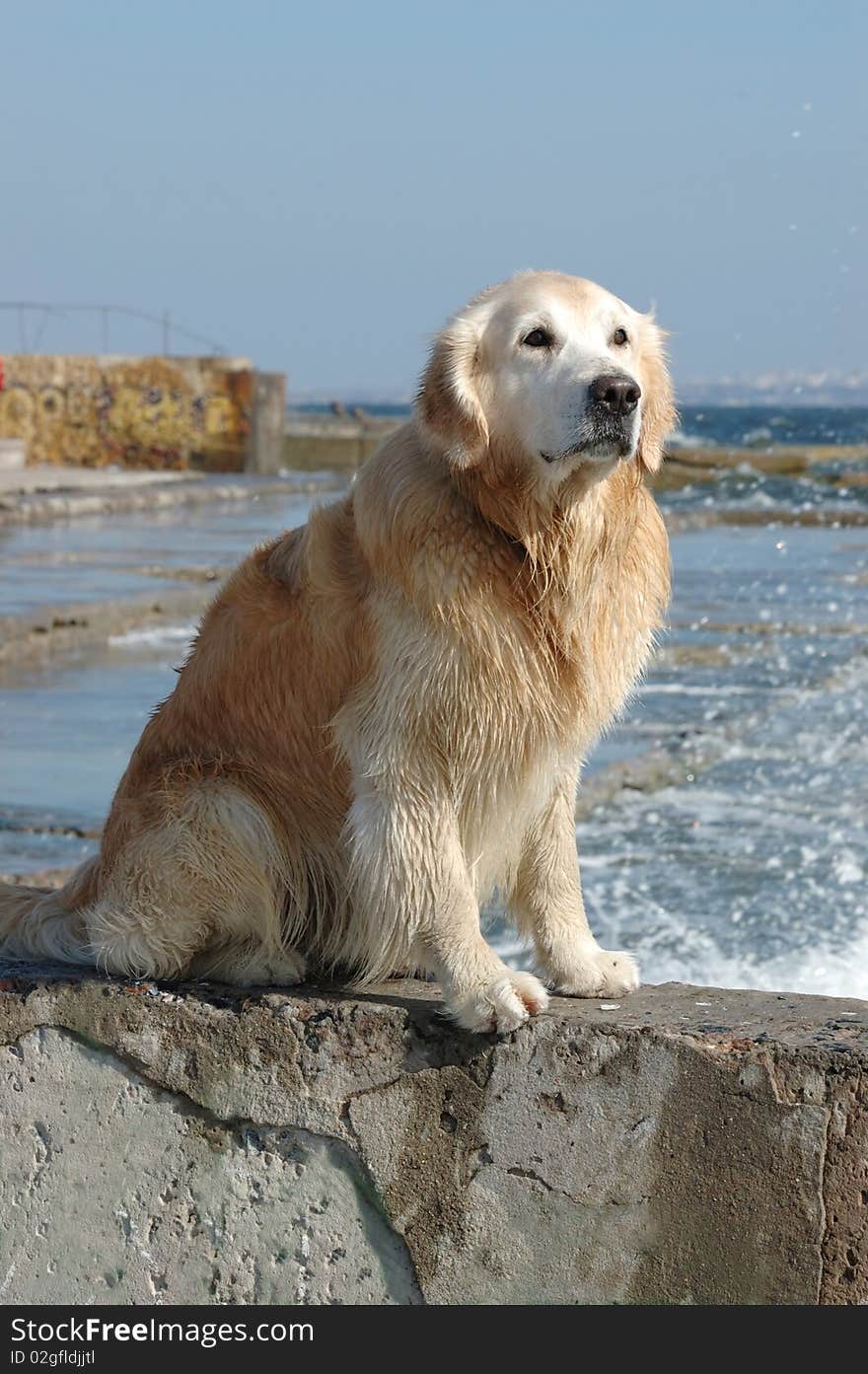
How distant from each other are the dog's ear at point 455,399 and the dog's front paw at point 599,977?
3.84ft

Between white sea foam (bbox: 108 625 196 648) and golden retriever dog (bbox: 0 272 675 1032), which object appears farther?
white sea foam (bbox: 108 625 196 648)

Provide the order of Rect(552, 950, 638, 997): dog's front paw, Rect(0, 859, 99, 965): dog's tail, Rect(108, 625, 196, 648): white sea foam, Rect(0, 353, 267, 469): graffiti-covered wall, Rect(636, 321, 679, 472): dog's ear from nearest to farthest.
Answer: Rect(636, 321, 679, 472): dog's ear, Rect(552, 950, 638, 997): dog's front paw, Rect(0, 859, 99, 965): dog's tail, Rect(108, 625, 196, 648): white sea foam, Rect(0, 353, 267, 469): graffiti-covered wall

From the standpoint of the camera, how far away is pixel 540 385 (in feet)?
10.3

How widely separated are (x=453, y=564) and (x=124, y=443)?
33023 millimetres

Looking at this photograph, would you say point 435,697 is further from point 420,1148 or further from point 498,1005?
point 420,1148

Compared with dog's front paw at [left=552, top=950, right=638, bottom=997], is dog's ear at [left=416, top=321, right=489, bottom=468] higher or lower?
higher

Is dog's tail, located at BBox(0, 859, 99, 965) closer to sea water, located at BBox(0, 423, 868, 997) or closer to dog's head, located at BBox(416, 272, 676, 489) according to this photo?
sea water, located at BBox(0, 423, 868, 997)

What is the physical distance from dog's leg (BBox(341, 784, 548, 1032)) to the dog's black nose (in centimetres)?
85

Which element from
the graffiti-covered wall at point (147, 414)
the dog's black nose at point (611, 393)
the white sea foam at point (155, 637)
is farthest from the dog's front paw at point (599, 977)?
the graffiti-covered wall at point (147, 414)

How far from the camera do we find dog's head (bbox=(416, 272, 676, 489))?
3.08 m

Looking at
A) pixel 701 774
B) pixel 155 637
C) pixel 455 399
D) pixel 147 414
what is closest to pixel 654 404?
pixel 455 399

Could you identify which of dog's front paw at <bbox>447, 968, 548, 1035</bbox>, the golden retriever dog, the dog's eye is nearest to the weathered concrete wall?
dog's front paw at <bbox>447, 968, 548, 1035</bbox>

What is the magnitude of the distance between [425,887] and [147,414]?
3288 cm

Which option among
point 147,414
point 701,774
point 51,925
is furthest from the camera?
point 147,414
